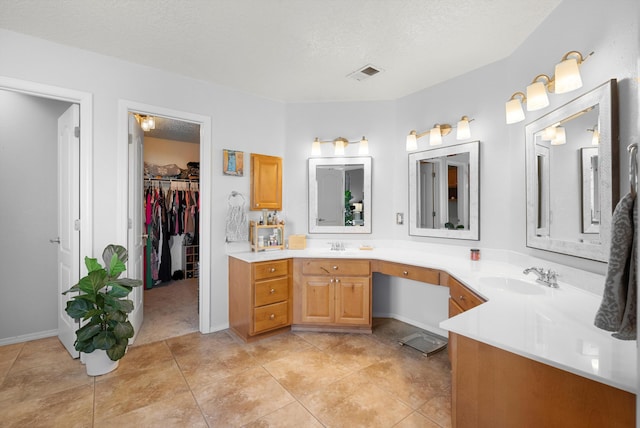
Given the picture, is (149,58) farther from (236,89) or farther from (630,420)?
(630,420)

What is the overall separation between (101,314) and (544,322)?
2781 mm

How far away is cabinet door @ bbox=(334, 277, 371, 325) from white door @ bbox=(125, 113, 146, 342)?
194 cm

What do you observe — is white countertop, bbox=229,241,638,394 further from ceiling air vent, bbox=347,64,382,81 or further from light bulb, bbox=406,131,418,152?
ceiling air vent, bbox=347,64,382,81

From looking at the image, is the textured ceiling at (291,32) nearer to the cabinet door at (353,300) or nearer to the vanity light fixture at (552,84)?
the vanity light fixture at (552,84)

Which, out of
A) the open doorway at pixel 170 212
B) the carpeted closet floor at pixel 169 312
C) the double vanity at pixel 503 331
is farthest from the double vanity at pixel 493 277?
the open doorway at pixel 170 212

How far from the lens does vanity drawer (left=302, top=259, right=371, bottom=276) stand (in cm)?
299

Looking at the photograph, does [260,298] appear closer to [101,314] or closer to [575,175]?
[101,314]

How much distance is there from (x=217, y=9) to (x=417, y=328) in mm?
3324

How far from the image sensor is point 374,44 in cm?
238

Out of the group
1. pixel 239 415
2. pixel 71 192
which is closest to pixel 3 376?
pixel 71 192

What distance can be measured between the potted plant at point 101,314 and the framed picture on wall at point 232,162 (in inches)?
51.6

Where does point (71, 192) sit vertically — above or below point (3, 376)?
above

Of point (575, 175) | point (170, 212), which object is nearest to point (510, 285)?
point (575, 175)

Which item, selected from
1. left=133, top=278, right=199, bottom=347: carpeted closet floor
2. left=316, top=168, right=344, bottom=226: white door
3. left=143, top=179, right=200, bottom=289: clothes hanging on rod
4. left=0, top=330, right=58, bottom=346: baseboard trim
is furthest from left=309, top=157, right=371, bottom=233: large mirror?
left=0, top=330, right=58, bottom=346: baseboard trim
